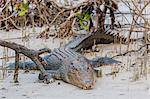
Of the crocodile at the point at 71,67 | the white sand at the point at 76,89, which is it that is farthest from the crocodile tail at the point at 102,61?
the white sand at the point at 76,89

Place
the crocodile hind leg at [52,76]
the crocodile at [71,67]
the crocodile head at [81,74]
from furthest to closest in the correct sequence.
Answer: the crocodile hind leg at [52,76], the crocodile at [71,67], the crocodile head at [81,74]

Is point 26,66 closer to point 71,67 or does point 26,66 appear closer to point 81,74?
point 71,67

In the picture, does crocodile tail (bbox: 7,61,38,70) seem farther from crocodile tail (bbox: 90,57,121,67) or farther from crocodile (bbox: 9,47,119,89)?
crocodile tail (bbox: 90,57,121,67)

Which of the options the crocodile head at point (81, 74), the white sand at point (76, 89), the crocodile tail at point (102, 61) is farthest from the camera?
the crocodile tail at point (102, 61)

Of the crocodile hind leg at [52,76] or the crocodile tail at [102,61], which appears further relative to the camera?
the crocodile tail at [102,61]

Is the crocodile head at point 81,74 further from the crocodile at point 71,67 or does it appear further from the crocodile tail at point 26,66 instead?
the crocodile tail at point 26,66

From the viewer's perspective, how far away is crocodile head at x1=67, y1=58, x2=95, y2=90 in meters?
5.46

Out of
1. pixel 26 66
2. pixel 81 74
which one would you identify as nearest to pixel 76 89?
pixel 81 74

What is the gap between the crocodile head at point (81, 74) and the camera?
5457 millimetres

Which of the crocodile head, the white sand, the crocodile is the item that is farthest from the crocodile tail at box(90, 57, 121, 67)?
the crocodile head

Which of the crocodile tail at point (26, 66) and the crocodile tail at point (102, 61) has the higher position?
the crocodile tail at point (102, 61)

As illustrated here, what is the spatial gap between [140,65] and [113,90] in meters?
1.04

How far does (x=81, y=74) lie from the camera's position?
5.66 metres

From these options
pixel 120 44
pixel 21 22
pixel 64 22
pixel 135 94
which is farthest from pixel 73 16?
pixel 135 94
